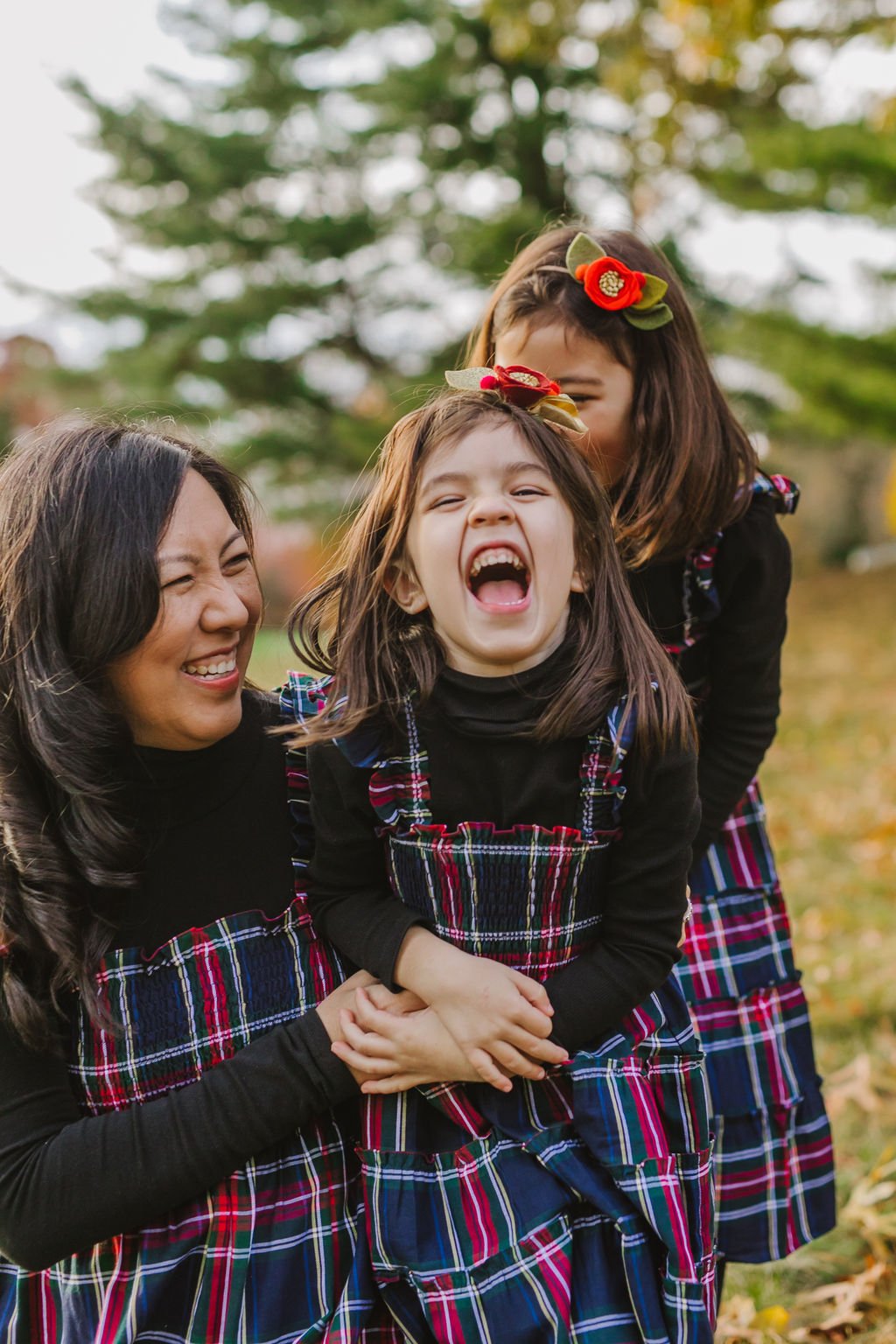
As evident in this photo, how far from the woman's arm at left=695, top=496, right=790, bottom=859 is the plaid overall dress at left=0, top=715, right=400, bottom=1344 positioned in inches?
32.6

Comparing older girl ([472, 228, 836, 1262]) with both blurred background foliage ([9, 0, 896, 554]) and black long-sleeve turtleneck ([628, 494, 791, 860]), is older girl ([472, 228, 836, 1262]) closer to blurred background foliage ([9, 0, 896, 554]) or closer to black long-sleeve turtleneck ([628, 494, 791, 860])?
black long-sleeve turtleneck ([628, 494, 791, 860])

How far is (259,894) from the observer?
5.94ft

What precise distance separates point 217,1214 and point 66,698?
765mm

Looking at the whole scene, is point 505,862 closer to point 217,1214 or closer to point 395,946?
point 395,946

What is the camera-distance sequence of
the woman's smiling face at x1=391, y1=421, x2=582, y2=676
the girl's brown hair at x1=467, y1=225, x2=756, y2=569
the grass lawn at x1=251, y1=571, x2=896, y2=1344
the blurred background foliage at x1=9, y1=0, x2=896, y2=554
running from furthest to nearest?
1. the blurred background foliage at x1=9, y1=0, x2=896, y2=554
2. the grass lawn at x1=251, y1=571, x2=896, y2=1344
3. the girl's brown hair at x1=467, y1=225, x2=756, y2=569
4. the woman's smiling face at x1=391, y1=421, x2=582, y2=676

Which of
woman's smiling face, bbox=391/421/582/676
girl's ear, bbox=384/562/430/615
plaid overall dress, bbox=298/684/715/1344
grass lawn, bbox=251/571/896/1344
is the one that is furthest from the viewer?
grass lawn, bbox=251/571/896/1344

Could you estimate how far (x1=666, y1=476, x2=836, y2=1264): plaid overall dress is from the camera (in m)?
2.19

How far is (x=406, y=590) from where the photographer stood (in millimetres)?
1826

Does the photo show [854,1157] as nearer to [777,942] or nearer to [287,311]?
[777,942]

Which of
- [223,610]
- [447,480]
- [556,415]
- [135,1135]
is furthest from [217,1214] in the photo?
[556,415]

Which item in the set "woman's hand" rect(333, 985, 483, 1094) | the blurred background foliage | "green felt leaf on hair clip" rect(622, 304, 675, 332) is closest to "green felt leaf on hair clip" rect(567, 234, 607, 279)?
"green felt leaf on hair clip" rect(622, 304, 675, 332)

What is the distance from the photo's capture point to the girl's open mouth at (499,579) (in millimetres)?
1697

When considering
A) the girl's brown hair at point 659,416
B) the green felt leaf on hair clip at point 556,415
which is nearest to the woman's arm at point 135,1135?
the green felt leaf on hair clip at point 556,415

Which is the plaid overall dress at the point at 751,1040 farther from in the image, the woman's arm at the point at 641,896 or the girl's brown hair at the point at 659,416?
the woman's arm at the point at 641,896
